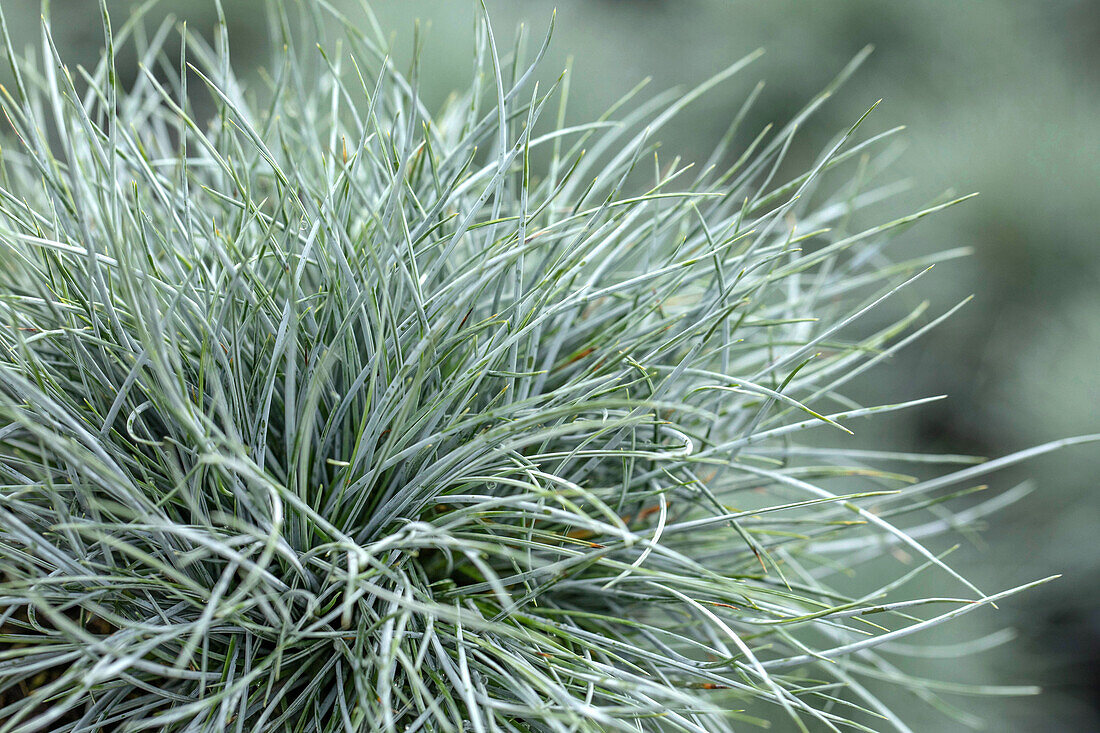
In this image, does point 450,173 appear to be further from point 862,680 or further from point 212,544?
point 862,680

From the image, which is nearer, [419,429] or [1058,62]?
[419,429]

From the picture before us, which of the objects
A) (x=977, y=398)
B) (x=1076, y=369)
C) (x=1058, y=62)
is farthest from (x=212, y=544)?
(x=1058, y=62)

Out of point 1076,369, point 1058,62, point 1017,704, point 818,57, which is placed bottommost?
point 1017,704

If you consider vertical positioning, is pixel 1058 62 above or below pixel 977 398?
above

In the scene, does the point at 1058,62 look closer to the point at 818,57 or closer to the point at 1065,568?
the point at 818,57

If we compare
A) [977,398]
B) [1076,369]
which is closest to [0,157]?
[1076,369]

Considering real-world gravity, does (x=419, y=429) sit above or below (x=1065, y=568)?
above

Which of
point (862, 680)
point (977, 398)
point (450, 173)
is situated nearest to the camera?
point (450, 173)

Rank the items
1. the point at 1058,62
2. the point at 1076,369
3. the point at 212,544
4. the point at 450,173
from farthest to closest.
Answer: the point at 1058,62, the point at 1076,369, the point at 450,173, the point at 212,544

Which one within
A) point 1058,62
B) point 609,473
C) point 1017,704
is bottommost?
point 1017,704
